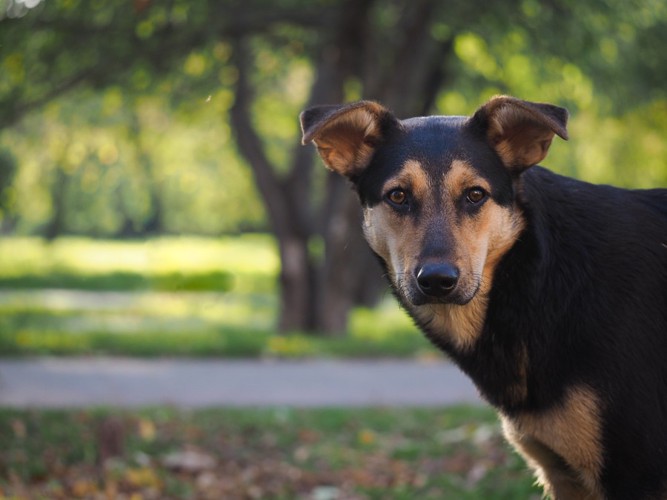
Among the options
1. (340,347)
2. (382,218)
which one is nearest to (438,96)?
(340,347)

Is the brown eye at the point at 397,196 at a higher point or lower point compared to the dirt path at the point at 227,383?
higher

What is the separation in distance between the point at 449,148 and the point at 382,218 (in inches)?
17.4

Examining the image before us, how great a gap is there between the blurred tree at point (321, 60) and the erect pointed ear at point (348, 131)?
5.08 meters

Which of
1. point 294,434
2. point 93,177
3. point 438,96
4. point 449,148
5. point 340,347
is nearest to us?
point 449,148

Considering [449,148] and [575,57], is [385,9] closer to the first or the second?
[575,57]

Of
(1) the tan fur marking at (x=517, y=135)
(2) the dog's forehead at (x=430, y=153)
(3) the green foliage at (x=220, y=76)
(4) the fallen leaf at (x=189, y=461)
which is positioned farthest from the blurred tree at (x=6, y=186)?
(1) the tan fur marking at (x=517, y=135)

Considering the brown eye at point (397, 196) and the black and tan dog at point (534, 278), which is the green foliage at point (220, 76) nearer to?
the brown eye at point (397, 196)

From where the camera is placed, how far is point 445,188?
4.64m

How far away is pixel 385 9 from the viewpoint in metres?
14.7

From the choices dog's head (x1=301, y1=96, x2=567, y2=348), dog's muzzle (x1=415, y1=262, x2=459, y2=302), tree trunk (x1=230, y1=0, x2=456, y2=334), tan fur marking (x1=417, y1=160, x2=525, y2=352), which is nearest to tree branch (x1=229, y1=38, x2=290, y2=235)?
tree trunk (x1=230, y1=0, x2=456, y2=334)

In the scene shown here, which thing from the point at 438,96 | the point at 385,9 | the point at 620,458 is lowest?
the point at 620,458

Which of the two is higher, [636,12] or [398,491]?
[636,12]

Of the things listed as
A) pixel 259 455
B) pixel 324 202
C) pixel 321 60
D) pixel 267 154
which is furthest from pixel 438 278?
pixel 267 154

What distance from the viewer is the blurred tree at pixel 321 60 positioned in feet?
36.8
